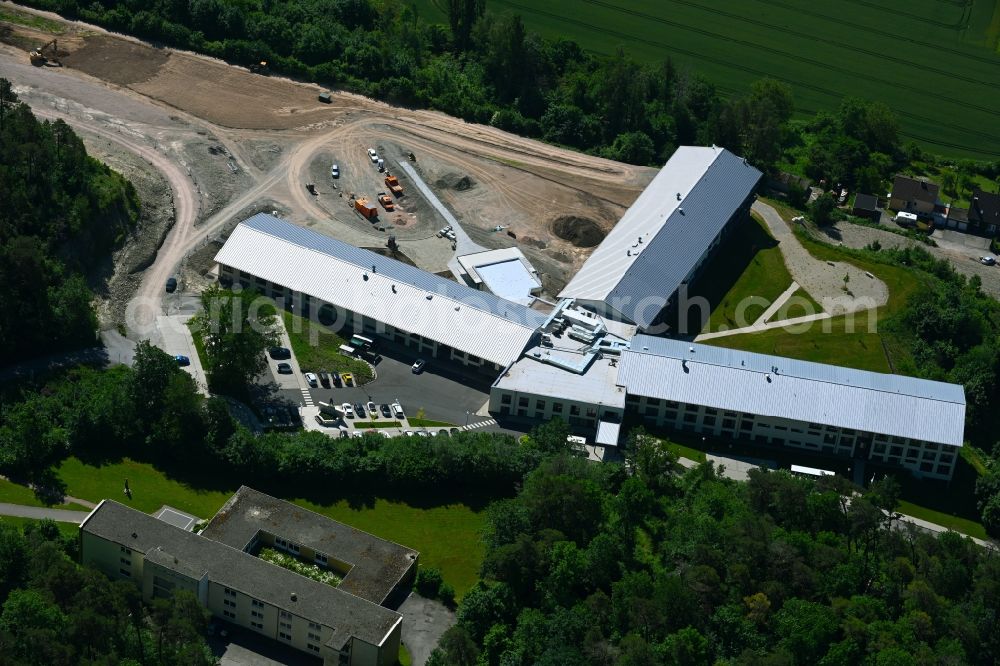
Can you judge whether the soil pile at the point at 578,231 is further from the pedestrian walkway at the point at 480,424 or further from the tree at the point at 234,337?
the tree at the point at 234,337

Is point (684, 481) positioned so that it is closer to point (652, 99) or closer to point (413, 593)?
point (413, 593)

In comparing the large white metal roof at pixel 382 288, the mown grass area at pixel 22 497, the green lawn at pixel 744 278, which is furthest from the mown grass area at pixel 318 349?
the green lawn at pixel 744 278

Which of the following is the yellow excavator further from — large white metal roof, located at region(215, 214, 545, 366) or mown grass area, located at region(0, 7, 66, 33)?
large white metal roof, located at region(215, 214, 545, 366)

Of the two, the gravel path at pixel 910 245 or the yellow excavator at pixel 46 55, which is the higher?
the yellow excavator at pixel 46 55

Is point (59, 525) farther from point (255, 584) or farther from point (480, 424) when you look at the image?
point (480, 424)

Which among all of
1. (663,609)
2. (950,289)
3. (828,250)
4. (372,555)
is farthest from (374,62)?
(663,609)

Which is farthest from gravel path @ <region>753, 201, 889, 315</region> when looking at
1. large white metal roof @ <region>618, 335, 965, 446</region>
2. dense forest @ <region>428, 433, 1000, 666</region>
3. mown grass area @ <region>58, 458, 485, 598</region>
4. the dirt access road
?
mown grass area @ <region>58, 458, 485, 598</region>
